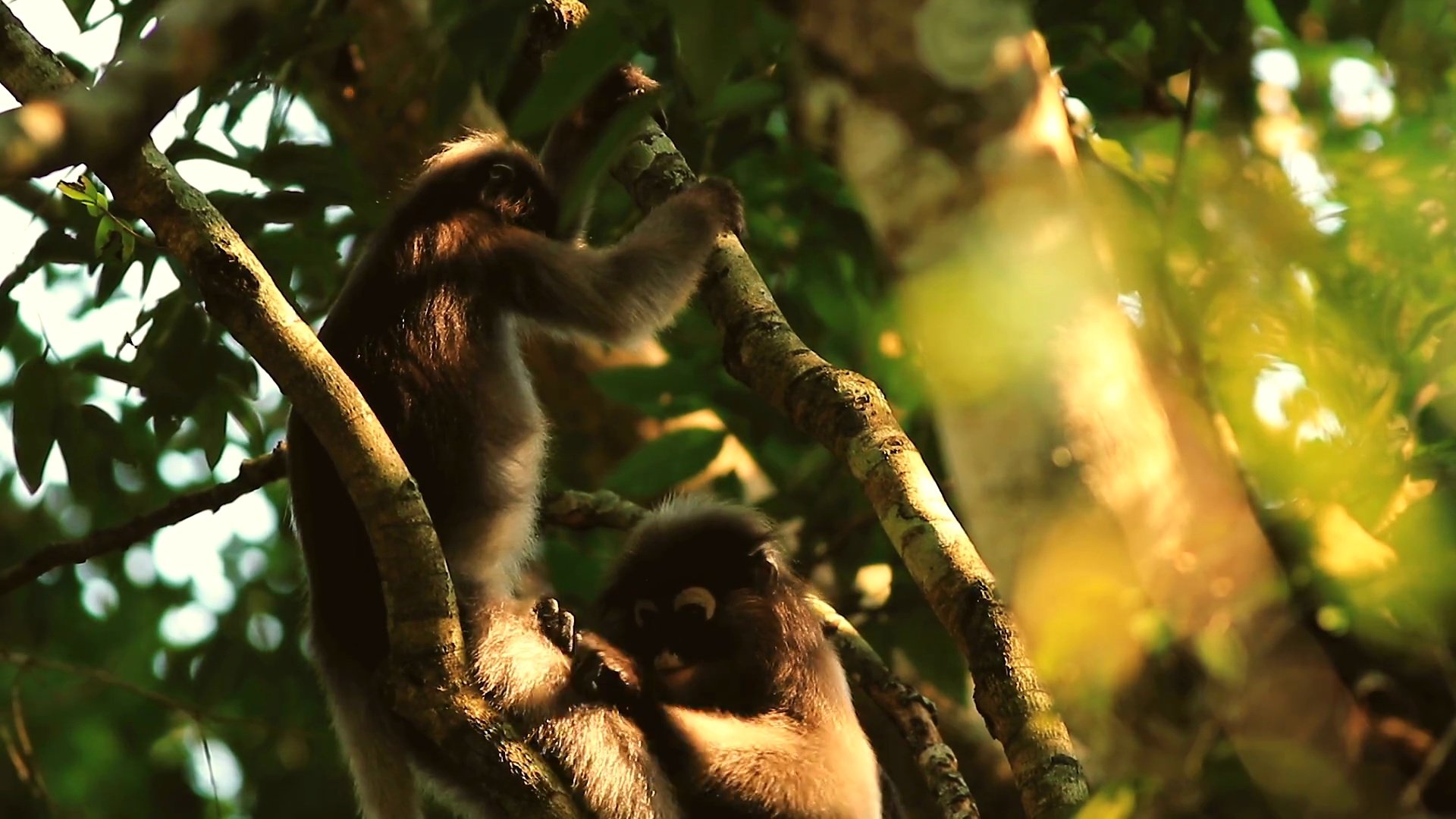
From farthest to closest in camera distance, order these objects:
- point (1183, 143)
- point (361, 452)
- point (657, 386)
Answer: point (657, 386) → point (361, 452) → point (1183, 143)

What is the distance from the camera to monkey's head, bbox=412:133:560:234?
459 cm

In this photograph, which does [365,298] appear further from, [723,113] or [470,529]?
[723,113]

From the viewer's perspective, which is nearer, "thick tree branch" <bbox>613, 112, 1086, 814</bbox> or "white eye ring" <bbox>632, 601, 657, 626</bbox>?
"thick tree branch" <bbox>613, 112, 1086, 814</bbox>

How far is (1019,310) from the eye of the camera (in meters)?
2.80

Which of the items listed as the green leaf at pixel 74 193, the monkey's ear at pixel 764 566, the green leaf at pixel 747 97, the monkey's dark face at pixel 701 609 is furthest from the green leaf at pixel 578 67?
the monkey's ear at pixel 764 566

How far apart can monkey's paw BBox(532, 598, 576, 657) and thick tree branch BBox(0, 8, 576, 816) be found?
0.92 metres

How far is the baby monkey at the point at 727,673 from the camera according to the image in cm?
407

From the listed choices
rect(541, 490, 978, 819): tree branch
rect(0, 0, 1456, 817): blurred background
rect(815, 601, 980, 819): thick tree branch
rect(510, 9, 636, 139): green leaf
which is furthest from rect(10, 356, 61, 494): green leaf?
rect(510, 9, 636, 139): green leaf

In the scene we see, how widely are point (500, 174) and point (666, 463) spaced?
1185 mm

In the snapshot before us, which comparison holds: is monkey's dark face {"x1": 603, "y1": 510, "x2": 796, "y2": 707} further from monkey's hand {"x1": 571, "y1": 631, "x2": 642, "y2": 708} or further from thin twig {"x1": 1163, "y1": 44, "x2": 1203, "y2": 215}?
thin twig {"x1": 1163, "y1": 44, "x2": 1203, "y2": 215}

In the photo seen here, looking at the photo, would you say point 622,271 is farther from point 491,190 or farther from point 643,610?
point 643,610

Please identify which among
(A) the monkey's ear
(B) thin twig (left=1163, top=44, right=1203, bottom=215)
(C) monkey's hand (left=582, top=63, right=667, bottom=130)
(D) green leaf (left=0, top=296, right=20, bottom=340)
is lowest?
(A) the monkey's ear

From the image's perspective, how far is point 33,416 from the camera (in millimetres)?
4039

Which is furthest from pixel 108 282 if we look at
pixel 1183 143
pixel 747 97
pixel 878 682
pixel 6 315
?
pixel 1183 143
